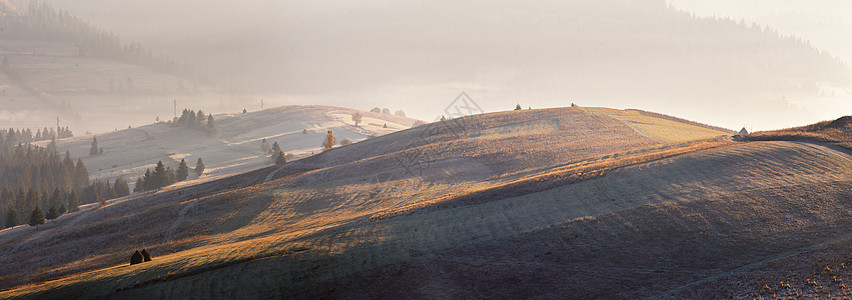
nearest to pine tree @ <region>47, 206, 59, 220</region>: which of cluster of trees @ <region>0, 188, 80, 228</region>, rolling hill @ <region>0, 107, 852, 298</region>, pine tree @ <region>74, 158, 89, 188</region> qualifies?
cluster of trees @ <region>0, 188, 80, 228</region>

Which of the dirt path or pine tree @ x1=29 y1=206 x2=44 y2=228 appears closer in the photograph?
pine tree @ x1=29 y1=206 x2=44 y2=228

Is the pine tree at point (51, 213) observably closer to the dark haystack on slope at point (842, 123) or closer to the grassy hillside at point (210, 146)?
the grassy hillside at point (210, 146)

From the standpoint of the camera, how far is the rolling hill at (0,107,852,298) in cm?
2383

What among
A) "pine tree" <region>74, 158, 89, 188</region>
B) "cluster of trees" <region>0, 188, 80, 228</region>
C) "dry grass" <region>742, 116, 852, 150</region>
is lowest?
"cluster of trees" <region>0, 188, 80, 228</region>

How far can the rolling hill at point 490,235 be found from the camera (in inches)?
938

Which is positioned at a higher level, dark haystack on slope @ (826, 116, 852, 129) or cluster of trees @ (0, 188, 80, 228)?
dark haystack on slope @ (826, 116, 852, 129)

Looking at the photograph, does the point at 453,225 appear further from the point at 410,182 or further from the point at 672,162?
the point at 410,182

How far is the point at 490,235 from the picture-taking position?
96.7ft

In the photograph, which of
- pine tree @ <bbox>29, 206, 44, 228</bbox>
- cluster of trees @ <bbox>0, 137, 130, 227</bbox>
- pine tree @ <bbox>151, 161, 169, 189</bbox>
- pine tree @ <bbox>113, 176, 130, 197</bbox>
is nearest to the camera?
pine tree @ <bbox>29, 206, 44, 228</bbox>

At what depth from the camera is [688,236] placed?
26266mm

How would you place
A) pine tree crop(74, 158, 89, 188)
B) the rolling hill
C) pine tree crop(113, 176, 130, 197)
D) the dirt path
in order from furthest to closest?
pine tree crop(74, 158, 89, 188) → pine tree crop(113, 176, 130, 197) → the dirt path → the rolling hill

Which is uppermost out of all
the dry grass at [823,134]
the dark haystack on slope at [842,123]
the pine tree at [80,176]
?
the dark haystack on slope at [842,123]

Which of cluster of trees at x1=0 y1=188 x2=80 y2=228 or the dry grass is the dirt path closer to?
the dry grass

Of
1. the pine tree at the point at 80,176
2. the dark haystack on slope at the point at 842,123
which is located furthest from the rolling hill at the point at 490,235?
the pine tree at the point at 80,176
